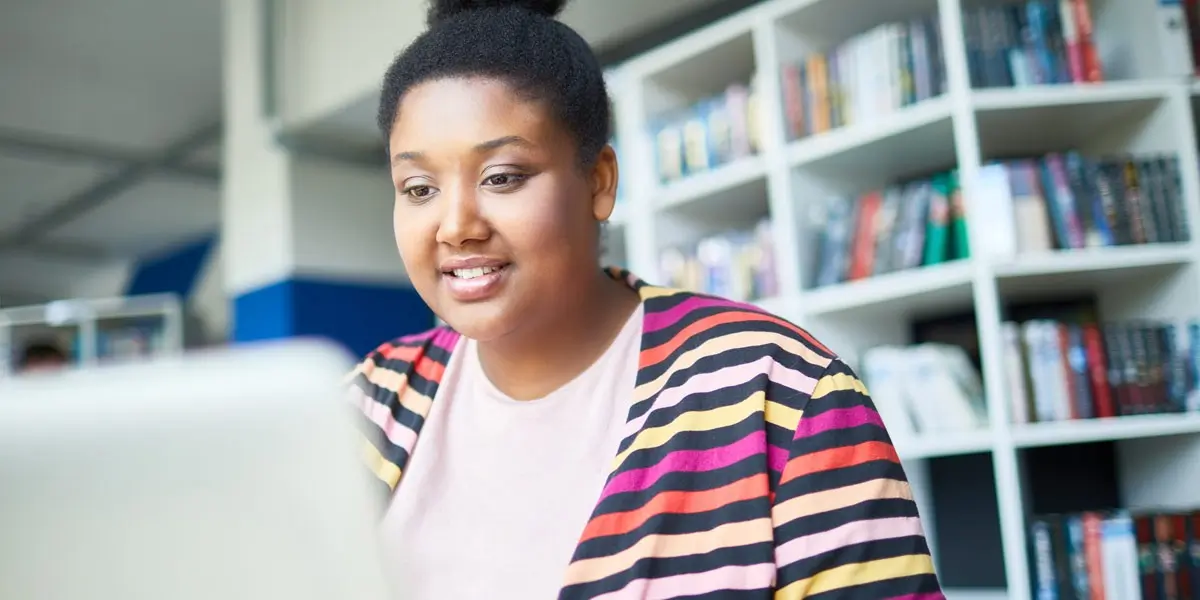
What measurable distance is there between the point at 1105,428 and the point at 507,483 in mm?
1526

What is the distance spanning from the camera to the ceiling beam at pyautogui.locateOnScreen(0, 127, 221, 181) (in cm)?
566

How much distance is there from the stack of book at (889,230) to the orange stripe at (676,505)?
5.02 feet

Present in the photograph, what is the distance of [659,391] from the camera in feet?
3.13

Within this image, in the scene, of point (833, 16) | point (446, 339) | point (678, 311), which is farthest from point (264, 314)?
point (678, 311)

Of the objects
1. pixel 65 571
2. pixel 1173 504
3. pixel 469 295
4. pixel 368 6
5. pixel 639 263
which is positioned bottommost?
pixel 1173 504

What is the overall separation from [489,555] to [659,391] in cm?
22

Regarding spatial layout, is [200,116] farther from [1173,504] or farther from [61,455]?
[61,455]

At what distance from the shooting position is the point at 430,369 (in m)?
1.12

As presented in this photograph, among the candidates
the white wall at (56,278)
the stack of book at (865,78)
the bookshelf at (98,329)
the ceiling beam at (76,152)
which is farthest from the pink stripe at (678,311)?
the white wall at (56,278)

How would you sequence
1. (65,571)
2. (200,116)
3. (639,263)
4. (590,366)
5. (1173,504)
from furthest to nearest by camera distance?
(200,116), (639,263), (1173,504), (590,366), (65,571)

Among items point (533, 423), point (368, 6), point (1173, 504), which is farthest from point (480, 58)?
point (368, 6)

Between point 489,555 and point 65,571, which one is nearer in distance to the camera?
point 65,571

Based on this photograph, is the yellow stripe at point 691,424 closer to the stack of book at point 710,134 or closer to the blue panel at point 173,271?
the stack of book at point 710,134

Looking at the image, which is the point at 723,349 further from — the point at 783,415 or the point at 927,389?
the point at 927,389
